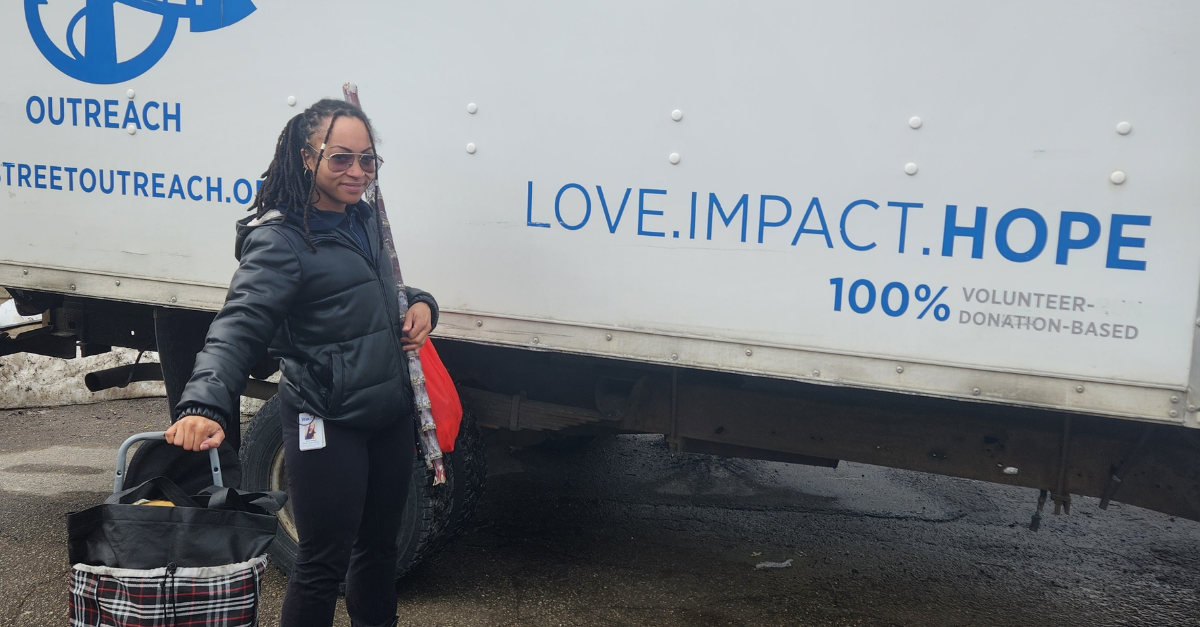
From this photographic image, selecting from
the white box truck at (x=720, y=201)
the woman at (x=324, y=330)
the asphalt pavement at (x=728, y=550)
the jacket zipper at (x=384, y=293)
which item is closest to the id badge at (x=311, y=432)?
the woman at (x=324, y=330)

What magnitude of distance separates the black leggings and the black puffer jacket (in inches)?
3.5

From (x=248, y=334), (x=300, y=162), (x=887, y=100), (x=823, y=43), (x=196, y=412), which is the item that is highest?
(x=823, y=43)

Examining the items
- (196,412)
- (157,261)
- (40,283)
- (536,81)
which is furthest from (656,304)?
(40,283)

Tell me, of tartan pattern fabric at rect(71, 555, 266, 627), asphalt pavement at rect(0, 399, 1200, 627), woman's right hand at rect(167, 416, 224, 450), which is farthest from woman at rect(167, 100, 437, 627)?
asphalt pavement at rect(0, 399, 1200, 627)

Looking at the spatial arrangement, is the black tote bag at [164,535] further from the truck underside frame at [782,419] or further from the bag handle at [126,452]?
the truck underside frame at [782,419]

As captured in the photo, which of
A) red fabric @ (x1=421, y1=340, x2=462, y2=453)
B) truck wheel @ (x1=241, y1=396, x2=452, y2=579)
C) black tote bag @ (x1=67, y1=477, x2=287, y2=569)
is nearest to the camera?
black tote bag @ (x1=67, y1=477, x2=287, y2=569)

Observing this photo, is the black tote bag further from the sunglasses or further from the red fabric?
the sunglasses

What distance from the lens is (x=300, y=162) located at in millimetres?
2475

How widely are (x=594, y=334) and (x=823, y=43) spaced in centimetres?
115

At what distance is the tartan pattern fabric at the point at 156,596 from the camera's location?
6.51 feet

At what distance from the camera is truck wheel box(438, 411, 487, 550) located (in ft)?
11.6

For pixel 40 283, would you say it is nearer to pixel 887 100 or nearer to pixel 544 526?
pixel 544 526

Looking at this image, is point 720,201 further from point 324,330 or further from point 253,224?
point 253,224

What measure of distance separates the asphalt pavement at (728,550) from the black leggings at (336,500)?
974 mm
